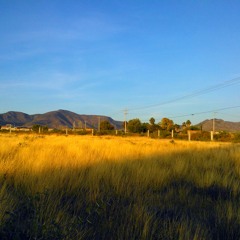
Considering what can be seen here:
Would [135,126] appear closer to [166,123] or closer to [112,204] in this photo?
[166,123]

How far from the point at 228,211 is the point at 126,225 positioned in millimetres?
1587

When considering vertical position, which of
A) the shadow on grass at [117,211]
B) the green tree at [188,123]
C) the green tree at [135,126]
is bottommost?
the shadow on grass at [117,211]

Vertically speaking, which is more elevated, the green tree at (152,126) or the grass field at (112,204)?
the green tree at (152,126)

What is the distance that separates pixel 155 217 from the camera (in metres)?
3.62

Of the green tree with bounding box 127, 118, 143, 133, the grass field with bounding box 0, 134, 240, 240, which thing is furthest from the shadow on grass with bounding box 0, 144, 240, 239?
the green tree with bounding box 127, 118, 143, 133

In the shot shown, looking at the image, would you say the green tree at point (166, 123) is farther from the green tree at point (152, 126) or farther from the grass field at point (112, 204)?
the grass field at point (112, 204)

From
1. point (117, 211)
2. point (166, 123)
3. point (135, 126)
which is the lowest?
point (117, 211)

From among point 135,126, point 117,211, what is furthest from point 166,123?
point 117,211

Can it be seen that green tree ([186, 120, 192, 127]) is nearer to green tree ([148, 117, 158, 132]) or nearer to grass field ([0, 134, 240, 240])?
green tree ([148, 117, 158, 132])

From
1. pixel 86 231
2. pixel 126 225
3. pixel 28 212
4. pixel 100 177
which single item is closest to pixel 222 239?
pixel 126 225

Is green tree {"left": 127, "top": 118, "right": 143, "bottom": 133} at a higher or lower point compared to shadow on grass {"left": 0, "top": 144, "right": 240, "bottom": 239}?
higher

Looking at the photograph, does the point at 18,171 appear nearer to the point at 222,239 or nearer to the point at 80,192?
the point at 80,192

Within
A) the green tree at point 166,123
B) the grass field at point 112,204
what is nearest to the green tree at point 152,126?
the green tree at point 166,123

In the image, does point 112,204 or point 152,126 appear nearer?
point 112,204
